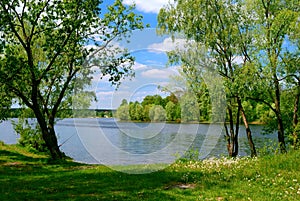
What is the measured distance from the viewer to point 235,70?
30.0 m

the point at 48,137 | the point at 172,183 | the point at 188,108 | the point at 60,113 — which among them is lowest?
the point at 172,183

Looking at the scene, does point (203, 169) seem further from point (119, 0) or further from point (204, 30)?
point (204, 30)

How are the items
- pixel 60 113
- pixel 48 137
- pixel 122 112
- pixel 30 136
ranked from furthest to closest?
pixel 30 136 → pixel 60 113 → pixel 48 137 → pixel 122 112

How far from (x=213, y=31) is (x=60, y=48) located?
48.1ft

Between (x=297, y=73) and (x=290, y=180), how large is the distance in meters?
20.4

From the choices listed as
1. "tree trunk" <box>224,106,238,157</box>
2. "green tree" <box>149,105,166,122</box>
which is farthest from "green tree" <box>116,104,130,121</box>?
"tree trunk" <box>224,106,238,157</box>

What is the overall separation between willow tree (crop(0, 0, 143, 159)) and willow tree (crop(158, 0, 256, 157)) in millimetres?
7068

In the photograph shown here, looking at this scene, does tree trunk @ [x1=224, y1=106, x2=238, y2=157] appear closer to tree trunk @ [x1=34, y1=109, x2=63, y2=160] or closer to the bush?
tree trunk @ [x1=34, y1=109, x2=63, y2=160]

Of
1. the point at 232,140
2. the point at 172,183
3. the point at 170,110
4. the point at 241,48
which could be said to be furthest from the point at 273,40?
the point at 172,183

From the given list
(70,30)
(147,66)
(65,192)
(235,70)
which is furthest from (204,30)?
(65,192)

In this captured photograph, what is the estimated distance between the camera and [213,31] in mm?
30812

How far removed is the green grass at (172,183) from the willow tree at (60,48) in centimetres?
638

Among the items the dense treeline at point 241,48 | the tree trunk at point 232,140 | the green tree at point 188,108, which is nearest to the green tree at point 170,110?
the green tree at point 188,108

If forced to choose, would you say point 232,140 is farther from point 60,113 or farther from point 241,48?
point 60,113
